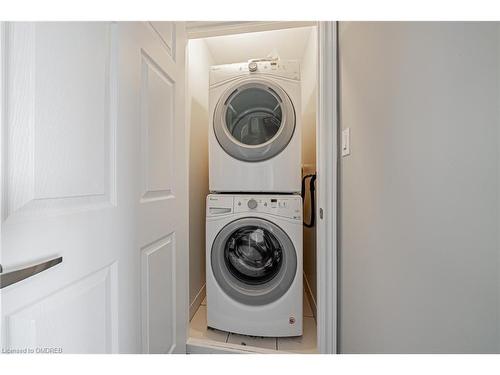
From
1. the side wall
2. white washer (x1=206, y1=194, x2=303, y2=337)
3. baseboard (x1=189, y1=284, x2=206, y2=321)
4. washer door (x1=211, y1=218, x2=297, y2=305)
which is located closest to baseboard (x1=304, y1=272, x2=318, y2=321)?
the side wall

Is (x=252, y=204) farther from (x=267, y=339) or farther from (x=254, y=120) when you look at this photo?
(x=267, y=339)

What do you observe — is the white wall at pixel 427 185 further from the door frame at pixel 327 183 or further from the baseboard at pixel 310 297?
the baseboard at pixel 310 297

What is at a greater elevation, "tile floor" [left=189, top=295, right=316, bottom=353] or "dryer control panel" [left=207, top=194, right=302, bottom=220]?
"dryer control panel" [left=207, top=194, right=302, bottom=220]

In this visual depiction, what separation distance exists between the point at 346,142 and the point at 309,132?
1121mm

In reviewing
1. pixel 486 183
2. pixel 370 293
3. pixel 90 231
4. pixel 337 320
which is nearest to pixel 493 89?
pixel 486 183

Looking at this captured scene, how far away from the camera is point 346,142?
0.97 meters

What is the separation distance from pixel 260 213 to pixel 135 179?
846 millimetres

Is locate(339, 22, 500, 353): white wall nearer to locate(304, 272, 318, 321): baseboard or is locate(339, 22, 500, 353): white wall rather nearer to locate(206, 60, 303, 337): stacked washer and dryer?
locate(206, 60, 303, 337): stacked washer and dryer

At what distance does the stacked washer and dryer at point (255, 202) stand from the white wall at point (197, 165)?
8.7 inches

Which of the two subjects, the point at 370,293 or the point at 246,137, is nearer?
the point at 370,293

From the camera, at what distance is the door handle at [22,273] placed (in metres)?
0.34

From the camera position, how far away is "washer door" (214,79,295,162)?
146 centimetres
